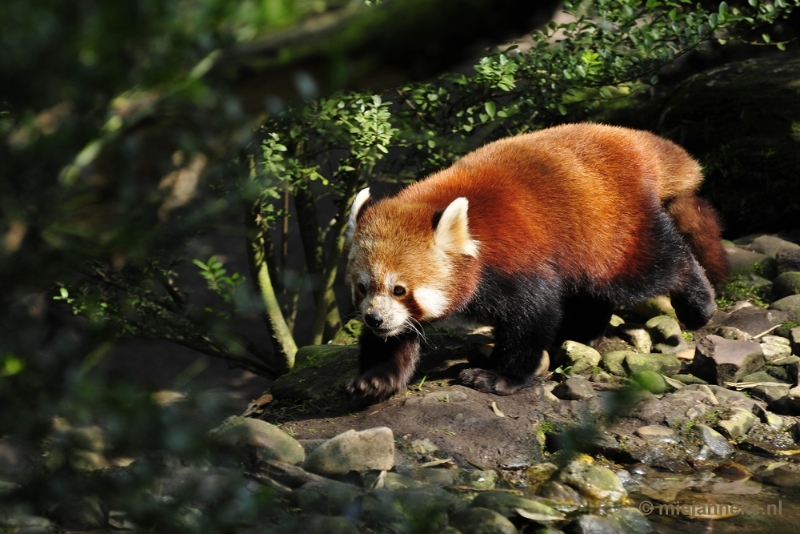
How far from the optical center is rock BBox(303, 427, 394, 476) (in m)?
3.69

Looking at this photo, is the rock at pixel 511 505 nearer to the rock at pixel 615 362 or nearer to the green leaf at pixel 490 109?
the rock at pixel 615 362

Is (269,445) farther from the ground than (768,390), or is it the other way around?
(269,445)

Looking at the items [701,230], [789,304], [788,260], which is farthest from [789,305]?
[701,230]

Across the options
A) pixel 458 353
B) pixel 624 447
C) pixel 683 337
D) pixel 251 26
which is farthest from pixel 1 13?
pixel 683 337

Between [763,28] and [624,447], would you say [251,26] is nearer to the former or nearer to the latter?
[624,447]

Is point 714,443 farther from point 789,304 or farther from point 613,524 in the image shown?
point 789,304

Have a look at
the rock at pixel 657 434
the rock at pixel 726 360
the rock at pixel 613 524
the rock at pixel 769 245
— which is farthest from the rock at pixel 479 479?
the rock at pixel 769 245

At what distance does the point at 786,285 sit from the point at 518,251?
232 centimetres

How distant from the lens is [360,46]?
1554mm

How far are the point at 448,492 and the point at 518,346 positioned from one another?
1.27m

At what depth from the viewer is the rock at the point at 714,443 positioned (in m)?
4.29

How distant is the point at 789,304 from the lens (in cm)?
566

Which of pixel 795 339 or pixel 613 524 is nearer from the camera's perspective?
pixel 613 524

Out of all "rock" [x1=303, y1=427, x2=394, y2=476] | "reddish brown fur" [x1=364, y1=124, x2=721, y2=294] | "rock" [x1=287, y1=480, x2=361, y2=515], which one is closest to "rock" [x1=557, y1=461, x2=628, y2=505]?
"rock" [x1=303, y1=427, x2=394, y2=476]
